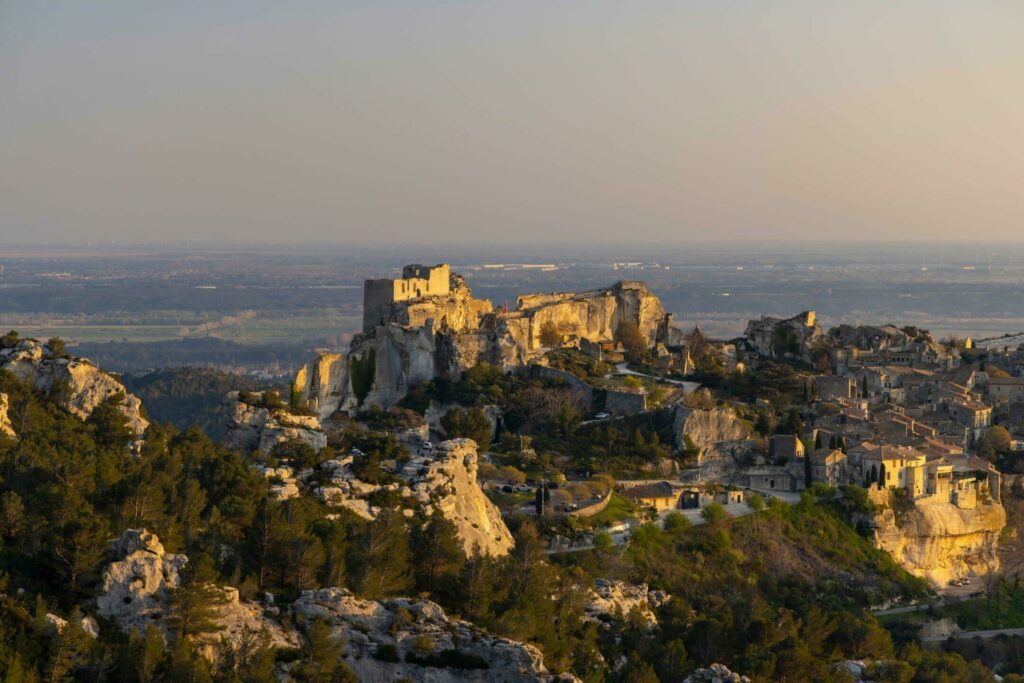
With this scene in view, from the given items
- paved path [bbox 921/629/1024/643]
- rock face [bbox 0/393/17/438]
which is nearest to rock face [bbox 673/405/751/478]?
paved path [bbox 921/629/1024/643]

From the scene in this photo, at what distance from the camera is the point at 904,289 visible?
12900 centimetres

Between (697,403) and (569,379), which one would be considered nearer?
(697,403)

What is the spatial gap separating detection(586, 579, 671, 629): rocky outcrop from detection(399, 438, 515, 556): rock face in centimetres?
196

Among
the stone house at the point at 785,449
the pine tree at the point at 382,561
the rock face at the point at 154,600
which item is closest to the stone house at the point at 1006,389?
the stone house at the point at 785,449

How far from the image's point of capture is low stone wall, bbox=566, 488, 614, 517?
3506 cm

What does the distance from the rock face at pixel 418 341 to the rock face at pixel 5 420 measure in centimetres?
1281

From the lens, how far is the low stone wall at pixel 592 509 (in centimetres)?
3506

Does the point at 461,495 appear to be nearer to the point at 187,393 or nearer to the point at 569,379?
the point at 569,379

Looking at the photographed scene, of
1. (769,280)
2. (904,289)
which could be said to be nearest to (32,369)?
(904,289)

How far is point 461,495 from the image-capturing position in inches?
1188

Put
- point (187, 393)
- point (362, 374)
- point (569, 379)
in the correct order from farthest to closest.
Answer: point (187, 393) < point (569, 379) < point (362, 374)

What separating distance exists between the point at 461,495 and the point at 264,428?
5.55 m

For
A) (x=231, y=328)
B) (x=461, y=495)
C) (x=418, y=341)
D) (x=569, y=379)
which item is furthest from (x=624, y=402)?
(x=231, y=328)

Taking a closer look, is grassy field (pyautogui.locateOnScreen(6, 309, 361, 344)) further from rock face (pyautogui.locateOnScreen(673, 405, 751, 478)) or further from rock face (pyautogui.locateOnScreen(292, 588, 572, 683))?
rock face (pyautogui.locateOnScreen(292, 588, 572, 683))
